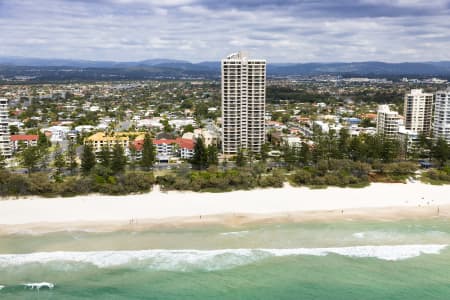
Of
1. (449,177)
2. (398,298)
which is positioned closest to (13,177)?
(398,298)

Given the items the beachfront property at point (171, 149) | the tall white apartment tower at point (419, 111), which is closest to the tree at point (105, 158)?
the beachfront property at point (171, 149)

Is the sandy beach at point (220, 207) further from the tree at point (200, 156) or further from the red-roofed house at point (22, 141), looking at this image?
the red-roofed house at point (22, 141)

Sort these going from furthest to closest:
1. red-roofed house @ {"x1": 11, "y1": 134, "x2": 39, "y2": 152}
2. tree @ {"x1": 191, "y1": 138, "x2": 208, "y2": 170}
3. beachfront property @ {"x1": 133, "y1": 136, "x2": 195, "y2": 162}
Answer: red-roofed house @ {"x1": 11, "y1": 134, "x2": 39, "y2": 152}, beachfront property @ {"x1": 133, "y1": 136, "x2": 195, "y2": 162}, tree @ {"x1": 191, "y1": 138, "x2": 208, "y2": 170}

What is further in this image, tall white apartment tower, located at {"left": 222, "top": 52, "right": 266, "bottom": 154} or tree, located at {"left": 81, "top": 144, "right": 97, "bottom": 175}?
tall white apartment tower, located at {"left": 222, "top": 52, "right": 266, "bottom": 154}

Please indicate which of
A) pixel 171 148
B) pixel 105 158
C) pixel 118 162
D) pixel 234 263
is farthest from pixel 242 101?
pixel 234 263

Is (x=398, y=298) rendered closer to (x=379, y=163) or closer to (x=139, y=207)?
(x=139, y=207)

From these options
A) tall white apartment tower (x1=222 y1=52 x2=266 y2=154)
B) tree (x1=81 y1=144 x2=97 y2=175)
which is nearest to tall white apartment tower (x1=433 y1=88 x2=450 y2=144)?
tall white apartment tower (x1=222 y1=52 x2=266 y2=154)

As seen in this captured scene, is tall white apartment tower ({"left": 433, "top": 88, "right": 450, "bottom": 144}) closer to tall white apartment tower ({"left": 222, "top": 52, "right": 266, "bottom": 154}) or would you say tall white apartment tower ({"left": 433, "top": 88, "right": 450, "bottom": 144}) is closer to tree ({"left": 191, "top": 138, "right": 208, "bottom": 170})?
tall white apartment tower ({"left": 222, "top": 52, "right": 266, "bottom": 154})
